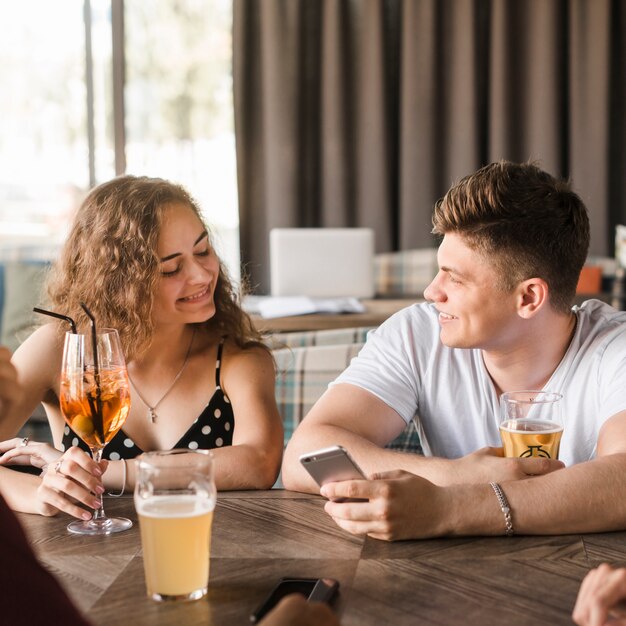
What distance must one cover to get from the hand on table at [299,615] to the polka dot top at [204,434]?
3.40ft

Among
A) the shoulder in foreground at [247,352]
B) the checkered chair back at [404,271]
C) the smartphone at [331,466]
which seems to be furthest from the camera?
the checkered chair back at [404,271]

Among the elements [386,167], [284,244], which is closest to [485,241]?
[284,244]

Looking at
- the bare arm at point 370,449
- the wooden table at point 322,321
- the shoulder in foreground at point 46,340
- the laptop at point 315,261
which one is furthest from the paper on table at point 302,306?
the bare arm at point 370,449

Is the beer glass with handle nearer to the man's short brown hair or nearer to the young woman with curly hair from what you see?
the young woman with curly hair

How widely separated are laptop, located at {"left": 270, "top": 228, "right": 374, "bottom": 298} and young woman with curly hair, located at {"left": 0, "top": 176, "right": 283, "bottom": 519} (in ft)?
5.40

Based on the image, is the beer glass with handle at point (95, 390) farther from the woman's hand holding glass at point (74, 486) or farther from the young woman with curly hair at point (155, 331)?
the young woman with curly hair at point (155, 331)

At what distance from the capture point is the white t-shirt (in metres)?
1.69

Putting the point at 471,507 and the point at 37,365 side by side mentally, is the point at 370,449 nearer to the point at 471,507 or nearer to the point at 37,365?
the point at 471,507

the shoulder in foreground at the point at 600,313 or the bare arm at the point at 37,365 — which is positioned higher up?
the shoulder in foreground at the point at 600,313

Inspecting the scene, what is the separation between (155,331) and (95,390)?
648mm

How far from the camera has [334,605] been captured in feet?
3.34

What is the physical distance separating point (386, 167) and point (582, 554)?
11.7 ft

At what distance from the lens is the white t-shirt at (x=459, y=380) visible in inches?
66.6

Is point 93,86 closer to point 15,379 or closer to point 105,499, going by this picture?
point 105,499
